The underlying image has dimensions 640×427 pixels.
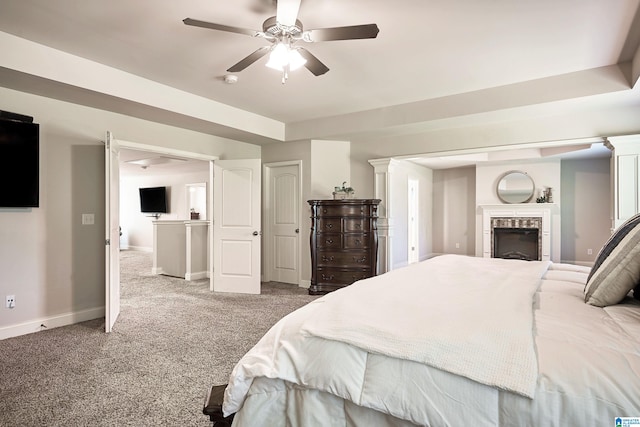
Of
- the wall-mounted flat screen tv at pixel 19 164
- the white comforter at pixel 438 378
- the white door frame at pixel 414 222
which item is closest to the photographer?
the white comforter at pixel 438 378

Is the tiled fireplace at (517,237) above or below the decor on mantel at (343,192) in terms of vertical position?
below

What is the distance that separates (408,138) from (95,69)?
149 inches

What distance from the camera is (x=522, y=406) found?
3.02 feet

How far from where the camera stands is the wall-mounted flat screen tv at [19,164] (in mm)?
3199

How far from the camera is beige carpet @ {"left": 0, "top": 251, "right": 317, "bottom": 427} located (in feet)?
6.58

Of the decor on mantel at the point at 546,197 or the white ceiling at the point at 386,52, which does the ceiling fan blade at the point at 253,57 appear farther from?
the decor on mantel at the point at 546,197

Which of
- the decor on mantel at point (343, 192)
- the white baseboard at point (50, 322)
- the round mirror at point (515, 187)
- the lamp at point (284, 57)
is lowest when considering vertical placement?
the white baseboard at point (50, 322)

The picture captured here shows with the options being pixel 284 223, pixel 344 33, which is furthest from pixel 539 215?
pixel 344 33

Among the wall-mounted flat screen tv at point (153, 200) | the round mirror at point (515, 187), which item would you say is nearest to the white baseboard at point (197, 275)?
the wall-mounted flat screen tv at point (153, 200)

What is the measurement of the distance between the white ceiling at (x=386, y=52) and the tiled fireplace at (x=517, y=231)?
371cm

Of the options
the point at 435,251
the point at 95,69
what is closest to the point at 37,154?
the point at 95,69

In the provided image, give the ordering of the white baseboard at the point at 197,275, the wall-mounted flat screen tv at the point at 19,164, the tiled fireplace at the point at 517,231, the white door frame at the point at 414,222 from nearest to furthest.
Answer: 1. the wall-mounted flat screen tv at the point at 19,164
2. the white baseboard at the point at 197,275
3. the tiled fireplace at the point at 517,231
4. the white door frame at the point at 414,222

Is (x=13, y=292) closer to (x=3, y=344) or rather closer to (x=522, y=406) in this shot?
(x=3, y=344)

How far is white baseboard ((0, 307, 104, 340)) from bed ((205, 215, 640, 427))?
10.2 feet
